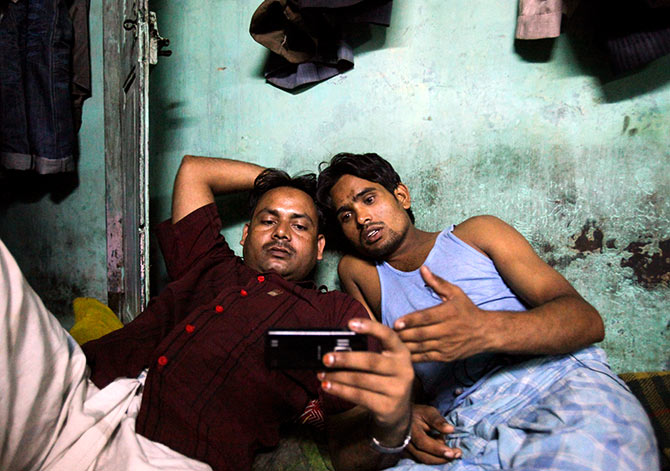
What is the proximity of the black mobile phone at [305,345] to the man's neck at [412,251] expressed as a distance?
899 mm

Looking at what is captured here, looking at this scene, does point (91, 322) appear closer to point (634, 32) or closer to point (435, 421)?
point (435, 421)

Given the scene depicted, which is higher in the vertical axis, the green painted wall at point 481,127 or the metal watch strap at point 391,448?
the green painted wall at point 481,127

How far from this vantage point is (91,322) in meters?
1.79

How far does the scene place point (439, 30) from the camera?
2.11 metres

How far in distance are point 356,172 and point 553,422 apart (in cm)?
120

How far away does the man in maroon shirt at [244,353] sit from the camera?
37.0 inches

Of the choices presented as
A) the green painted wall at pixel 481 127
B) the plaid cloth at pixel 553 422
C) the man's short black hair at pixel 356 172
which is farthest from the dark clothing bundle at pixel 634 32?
the plaid cloth at pixel 553 422

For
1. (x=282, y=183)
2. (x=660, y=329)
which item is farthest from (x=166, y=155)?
(x=660, y=329)

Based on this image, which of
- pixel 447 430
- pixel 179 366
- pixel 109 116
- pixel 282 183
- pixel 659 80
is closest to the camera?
pixel 447 430

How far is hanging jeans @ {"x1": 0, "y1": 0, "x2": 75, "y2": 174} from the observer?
2260 mm

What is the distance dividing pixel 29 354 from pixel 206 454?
0.55 meters

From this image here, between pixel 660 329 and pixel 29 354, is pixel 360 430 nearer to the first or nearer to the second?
pixel 29 354

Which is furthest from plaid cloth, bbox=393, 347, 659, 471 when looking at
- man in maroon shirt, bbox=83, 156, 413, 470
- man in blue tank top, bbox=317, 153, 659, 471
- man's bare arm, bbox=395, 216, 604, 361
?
man in maroon shirt, bbox=83, 156, 413, 470

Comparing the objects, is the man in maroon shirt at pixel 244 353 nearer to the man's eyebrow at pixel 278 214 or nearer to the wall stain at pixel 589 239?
the man's eyebrow at pixel 278 214
